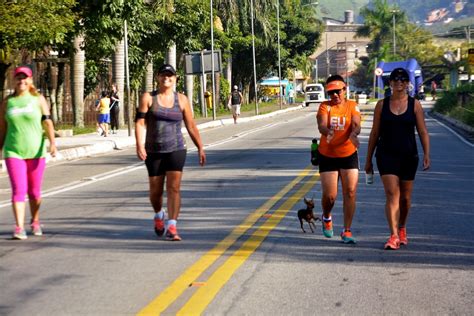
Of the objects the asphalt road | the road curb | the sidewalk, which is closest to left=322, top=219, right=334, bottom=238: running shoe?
the asphalt road

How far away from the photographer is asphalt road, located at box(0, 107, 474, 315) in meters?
7.35

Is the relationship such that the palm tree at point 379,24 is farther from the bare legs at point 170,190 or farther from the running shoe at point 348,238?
the running shoe at point 348,238

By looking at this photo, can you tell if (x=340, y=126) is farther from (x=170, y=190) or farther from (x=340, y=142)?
(x=170, y=190)

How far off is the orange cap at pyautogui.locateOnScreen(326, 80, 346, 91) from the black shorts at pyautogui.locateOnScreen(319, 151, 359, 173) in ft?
2.20

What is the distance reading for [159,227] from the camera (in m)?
10.5

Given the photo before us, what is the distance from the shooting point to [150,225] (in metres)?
11.6

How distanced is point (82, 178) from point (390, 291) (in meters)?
12.5

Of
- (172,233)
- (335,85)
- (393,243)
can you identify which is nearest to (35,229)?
(172,233)

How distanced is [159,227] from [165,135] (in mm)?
988

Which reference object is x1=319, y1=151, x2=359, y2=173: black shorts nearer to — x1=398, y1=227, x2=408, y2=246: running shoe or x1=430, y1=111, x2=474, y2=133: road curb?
x1=398, y1=227, x2=408, y2=246: running shoe

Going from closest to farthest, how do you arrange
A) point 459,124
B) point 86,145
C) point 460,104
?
1. point 86,145
2. point 459,124
3. point 460,104

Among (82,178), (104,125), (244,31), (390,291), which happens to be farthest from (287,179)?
(244,31)

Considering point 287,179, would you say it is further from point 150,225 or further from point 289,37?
point 289,37

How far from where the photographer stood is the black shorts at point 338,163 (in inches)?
393
